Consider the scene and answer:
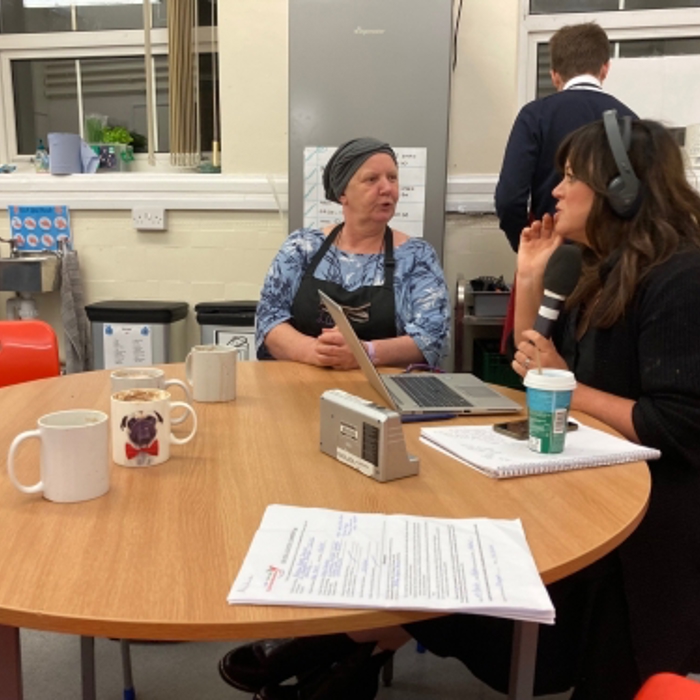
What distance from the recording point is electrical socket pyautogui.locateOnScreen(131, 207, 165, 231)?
3.29 meters

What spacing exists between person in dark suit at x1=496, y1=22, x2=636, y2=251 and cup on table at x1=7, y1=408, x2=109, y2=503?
2.08m

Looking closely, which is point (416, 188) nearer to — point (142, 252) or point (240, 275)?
point (240, 275)

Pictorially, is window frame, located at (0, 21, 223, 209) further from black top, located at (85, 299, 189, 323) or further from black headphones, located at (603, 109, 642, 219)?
black headphones, located at (603, 109, 642, 219)

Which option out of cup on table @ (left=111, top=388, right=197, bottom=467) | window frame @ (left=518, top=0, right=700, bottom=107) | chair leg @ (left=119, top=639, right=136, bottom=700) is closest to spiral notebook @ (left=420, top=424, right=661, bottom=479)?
cup on table @ (left=111, top=388, right=197, bottom=467)

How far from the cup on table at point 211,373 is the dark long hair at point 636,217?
0.70 meters

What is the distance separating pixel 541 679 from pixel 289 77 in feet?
8.32

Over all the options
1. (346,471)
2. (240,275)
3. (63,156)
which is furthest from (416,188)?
(346,471)

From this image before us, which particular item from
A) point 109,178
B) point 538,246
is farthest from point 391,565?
point 109,178

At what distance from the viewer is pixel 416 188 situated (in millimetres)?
2984

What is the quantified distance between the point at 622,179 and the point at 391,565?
0.90 meters

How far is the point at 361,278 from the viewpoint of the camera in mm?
1982

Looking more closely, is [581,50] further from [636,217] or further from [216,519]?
[216,519]

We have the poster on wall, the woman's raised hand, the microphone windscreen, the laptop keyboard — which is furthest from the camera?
the poster on wall

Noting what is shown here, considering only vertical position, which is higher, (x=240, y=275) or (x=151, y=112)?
(x=151, y=112)
